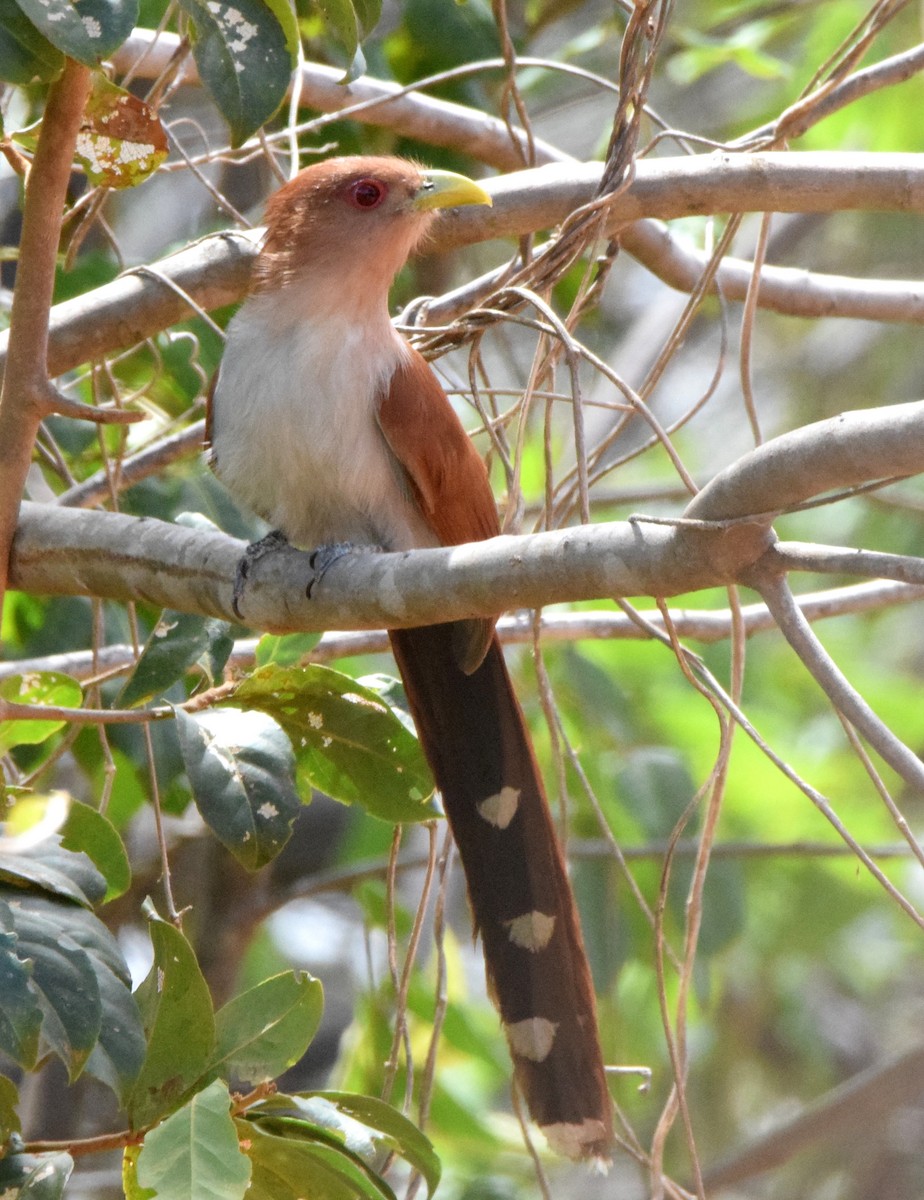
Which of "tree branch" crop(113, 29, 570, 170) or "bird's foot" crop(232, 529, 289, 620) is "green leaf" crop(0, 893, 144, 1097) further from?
"tree branch" crop(113, 29, 570, 170)

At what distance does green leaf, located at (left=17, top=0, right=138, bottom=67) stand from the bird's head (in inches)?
40.3

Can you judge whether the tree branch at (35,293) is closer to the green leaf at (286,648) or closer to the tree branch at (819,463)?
the green leaf at (286,648)

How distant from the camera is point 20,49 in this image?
190 cm

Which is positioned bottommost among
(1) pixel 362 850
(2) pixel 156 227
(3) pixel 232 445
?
(1) pixel 362 850

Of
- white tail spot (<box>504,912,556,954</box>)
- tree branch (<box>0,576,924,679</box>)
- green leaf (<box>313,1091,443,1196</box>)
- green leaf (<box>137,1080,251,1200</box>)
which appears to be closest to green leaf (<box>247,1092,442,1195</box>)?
green leaf (<box>313,1091,443,1196</box>)

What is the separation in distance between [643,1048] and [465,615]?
3.09 meters

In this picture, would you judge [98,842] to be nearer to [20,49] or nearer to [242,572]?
[242,572]

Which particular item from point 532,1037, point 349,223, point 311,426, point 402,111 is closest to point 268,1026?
point 532,1037

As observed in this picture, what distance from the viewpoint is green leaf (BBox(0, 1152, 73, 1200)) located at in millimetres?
1708

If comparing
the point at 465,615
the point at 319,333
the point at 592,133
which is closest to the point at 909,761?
the point at 465,615

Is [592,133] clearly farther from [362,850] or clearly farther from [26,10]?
[26,10]

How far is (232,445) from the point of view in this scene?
9.11ft

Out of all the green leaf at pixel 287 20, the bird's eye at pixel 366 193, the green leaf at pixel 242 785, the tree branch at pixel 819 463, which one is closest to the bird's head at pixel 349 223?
the bird's eye at pixel 366 193

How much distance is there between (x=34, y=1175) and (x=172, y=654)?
806 mm
